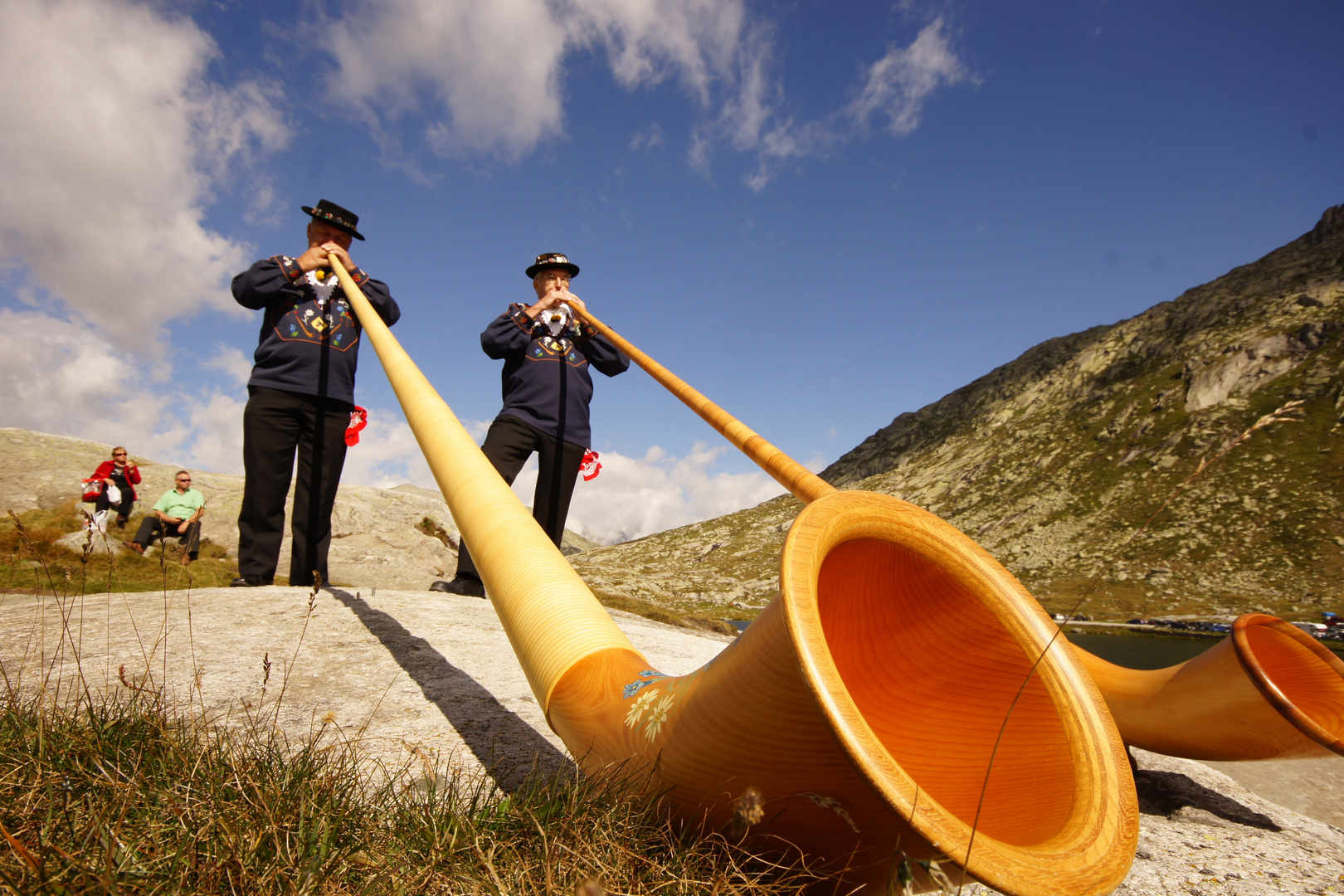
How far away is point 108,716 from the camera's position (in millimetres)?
1868

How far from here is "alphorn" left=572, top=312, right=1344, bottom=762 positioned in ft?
8.22

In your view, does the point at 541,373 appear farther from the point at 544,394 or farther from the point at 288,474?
the point at 288,474

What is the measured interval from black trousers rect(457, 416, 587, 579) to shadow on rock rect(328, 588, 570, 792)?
72.9 inches

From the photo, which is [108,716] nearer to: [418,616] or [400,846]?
[400,846]

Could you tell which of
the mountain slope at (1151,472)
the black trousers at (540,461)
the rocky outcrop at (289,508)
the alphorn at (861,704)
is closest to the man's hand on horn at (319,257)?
the black trousers at (540,461)

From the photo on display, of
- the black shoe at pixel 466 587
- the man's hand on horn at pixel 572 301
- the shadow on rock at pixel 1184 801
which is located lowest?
the shadow on rock at pixel 1184 801

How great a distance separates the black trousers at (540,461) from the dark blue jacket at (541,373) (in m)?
0.09

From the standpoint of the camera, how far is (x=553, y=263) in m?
5.98

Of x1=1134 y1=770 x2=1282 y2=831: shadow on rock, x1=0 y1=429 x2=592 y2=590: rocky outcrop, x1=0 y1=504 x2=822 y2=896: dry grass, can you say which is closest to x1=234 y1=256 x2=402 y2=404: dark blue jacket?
x1=0 y1=504 x2=822 y2=896: dry grass

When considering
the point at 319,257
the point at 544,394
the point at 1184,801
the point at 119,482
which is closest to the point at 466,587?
the point at 544,394

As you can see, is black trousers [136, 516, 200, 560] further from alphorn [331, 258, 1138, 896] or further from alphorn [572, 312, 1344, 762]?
alphorn [572, 312, 1344, 762]

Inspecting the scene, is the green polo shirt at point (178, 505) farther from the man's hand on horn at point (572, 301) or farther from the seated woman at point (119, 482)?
the man's hand on horn at point (572, 301)

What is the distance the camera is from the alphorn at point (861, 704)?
110cm

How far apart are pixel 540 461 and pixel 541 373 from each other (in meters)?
0.80
